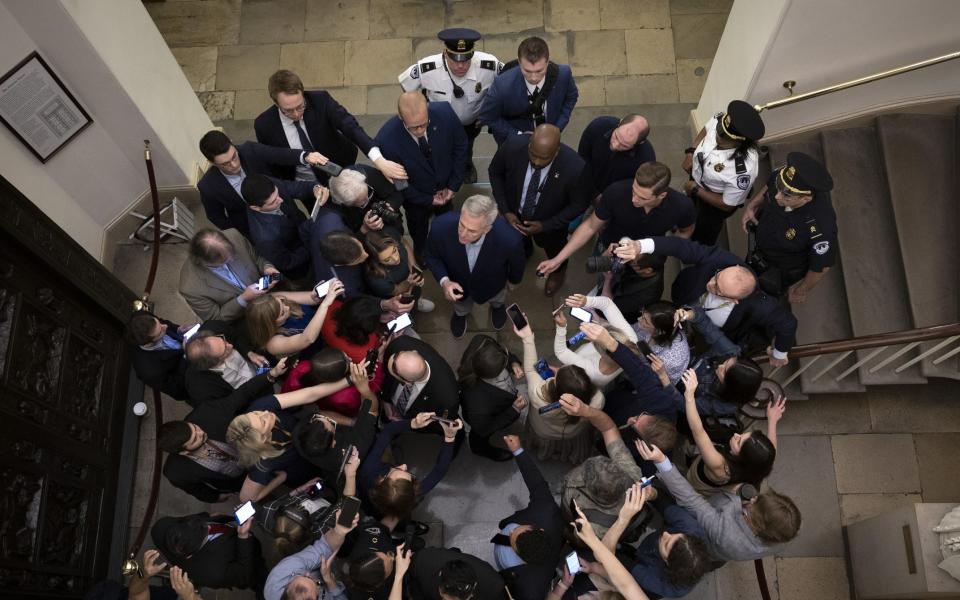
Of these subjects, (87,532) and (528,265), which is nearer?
(87,532)

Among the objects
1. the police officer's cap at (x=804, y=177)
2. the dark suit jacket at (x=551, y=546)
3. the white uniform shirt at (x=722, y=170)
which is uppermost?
the white uniform shirt at (x=722, y=170)

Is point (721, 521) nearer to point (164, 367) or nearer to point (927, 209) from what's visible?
point (927, 209)

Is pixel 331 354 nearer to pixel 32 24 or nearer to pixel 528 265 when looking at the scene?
pixel 528 265

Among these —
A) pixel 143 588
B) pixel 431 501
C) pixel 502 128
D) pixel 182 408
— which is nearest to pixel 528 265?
pixel 502 128

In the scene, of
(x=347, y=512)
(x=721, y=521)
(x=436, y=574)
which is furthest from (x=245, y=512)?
(x=721, y=521)

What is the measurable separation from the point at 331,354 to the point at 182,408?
2.13m

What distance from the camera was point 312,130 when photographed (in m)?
4.82

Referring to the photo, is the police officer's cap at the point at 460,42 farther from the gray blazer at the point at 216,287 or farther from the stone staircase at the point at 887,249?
the stone staircase at the point at 887,249

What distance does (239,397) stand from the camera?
3947 millimetres

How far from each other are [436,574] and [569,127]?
4.20 m

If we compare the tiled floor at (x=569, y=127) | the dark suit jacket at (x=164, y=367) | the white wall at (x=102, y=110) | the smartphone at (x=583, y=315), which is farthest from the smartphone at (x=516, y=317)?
the white wall at (x=102, y=110)

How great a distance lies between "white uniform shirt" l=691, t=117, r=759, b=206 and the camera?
442 centimetres

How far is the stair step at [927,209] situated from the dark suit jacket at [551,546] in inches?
119

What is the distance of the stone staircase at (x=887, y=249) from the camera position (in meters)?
4.89
